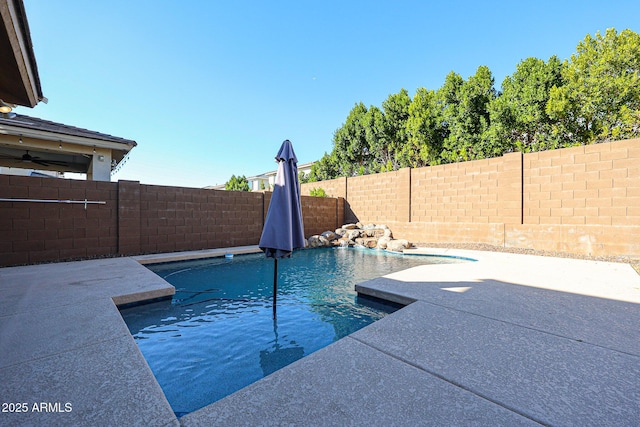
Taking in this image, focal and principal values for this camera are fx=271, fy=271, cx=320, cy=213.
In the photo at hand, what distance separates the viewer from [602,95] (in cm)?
1001

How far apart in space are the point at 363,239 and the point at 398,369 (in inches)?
349

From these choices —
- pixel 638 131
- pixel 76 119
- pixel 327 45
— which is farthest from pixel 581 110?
pixel 76 119

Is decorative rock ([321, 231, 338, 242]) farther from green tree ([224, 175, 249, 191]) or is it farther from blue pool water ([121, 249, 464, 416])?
green tree ([224, 175, 249, 191])

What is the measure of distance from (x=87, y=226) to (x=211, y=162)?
16377 mm

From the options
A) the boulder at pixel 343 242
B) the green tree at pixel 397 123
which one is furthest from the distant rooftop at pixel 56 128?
the green tree at pixel 397 123

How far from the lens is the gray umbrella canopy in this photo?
3.39m

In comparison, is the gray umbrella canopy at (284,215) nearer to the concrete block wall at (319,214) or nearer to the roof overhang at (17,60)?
the roof overhang at (17,60)

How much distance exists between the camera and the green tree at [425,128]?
45.2ft

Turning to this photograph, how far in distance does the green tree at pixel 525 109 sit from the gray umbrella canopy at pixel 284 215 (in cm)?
1136

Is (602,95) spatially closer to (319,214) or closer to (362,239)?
(362,239)

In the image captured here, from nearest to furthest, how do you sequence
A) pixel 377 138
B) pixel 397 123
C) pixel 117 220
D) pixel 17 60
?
pixel 17 60
pixel 117 220
pixel 397 123
pixel 377 138

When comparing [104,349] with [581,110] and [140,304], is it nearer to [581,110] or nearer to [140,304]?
[140,304]

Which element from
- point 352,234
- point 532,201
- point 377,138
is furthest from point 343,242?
point 377,138

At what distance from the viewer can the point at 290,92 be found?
13.1 m
